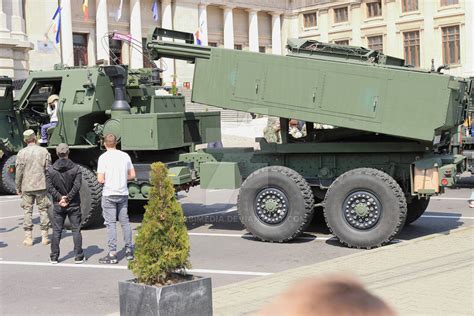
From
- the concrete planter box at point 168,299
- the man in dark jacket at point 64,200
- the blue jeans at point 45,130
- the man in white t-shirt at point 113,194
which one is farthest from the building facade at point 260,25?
the concrete planter box at point 168,299

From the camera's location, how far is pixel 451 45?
55.0 m

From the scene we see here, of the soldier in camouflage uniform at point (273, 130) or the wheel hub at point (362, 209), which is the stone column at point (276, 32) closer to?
the soldier in camouflage uniform at point (273, 130)

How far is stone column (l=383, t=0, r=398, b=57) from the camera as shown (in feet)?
191

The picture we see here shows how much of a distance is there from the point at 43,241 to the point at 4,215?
3709 millimetres

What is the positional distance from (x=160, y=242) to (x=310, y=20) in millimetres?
62062

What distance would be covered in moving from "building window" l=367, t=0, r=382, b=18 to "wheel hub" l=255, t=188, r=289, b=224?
5329cm

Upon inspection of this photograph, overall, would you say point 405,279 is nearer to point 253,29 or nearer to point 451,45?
point 451,45

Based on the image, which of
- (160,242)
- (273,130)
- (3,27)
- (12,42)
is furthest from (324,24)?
(160,242)

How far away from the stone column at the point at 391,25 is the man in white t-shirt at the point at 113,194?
5246 cm

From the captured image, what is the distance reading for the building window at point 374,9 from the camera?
196 ft

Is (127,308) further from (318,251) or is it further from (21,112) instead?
(21,112)

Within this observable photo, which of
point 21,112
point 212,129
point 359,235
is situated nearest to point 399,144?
point 359,235

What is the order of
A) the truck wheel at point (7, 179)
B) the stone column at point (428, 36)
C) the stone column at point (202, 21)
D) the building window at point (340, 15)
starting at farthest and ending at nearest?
1. the building window at point (340, 15)
2. the stone column at point (202, 21)
3. the stone column at point (428, 36)
4. the truck wheel at point (7, 179)

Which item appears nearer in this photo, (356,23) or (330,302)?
(330,302)
